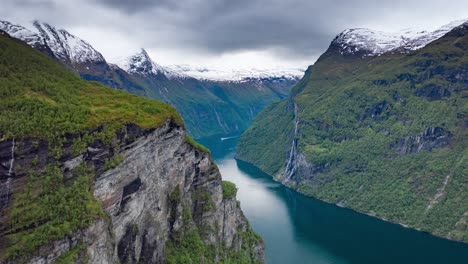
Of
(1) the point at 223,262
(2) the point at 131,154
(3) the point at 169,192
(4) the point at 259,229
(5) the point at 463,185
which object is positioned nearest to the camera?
(2) the point at 131,154

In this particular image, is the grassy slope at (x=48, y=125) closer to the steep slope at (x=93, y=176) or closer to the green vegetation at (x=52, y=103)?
the green vegetation at (x=52, y=103)

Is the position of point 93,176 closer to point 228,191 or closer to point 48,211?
point 48,211

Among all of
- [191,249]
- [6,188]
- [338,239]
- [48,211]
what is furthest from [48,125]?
[338,239]

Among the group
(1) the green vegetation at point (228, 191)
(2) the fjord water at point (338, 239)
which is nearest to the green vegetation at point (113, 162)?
(1) the green vegetation at point (228, 191)

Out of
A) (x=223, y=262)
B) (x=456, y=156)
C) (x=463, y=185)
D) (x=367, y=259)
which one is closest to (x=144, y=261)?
(x=223, y=262)

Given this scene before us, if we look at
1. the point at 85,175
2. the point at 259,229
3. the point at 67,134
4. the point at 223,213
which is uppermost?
the point at 67,134

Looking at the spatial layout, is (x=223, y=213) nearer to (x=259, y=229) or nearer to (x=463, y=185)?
(x=259, y=229)
